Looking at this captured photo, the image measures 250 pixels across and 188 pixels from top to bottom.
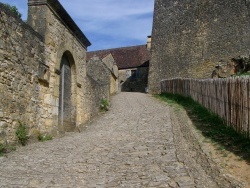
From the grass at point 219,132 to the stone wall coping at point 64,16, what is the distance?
5.10m

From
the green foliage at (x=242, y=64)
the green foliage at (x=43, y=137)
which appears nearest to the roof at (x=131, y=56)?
the green foliage at (x=242, y=64)

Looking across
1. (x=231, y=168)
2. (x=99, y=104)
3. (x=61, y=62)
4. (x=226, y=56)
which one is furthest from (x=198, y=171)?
(x=226, y=56)

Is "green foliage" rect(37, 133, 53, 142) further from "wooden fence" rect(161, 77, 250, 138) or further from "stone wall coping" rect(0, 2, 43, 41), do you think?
"wooden fence" rect(161, 77, 250, 138)

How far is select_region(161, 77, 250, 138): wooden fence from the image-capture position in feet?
23.2

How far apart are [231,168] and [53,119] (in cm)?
555

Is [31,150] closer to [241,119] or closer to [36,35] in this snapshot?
[36,35]

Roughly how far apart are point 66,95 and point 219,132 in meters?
5.42

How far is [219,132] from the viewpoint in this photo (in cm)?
831

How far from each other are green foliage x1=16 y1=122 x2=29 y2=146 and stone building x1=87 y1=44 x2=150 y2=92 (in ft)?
97.2

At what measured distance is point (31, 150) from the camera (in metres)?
7.21

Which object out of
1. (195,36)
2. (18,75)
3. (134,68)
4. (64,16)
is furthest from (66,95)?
(134,68)

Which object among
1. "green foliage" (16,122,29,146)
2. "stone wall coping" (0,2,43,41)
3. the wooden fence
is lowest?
"green foliage" (16,122,29,146)

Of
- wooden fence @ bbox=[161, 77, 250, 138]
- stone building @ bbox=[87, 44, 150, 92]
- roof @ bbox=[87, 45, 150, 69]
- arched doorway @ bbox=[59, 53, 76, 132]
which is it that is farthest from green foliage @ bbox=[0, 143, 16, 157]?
roof @ bbox=[87, 45, 150, 69]

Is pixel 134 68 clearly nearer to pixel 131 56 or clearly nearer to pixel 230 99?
pixel 131 56
